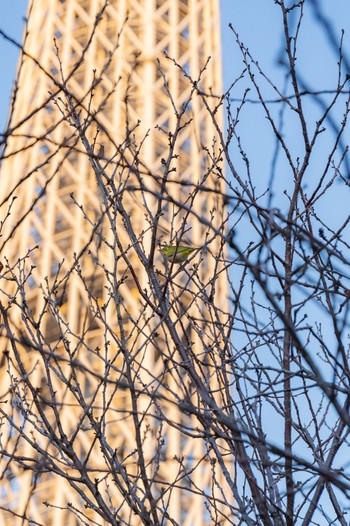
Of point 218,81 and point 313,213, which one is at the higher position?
point 218,81

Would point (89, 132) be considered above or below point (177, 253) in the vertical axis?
above

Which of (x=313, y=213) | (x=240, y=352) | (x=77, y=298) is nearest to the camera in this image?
(x=240, y=352)

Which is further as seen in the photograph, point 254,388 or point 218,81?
point 218,81

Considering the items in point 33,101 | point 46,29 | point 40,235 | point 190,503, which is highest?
point 46,29

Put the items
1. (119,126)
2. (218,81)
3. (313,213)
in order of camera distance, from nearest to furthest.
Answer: (313,213) → (119,126) → (218,81)

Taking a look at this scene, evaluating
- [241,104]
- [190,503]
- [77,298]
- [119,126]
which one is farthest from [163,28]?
[241,104]

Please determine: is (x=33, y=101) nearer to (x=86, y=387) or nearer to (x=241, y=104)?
(x=86, y=387)

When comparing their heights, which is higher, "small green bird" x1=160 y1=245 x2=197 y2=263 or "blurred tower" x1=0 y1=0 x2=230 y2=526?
"blurred tower" x1=0 y1=0 x2=230 y2=526

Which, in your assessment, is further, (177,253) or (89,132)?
(89,132)

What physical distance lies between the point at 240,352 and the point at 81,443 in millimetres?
17932

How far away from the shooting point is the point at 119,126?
2630cm

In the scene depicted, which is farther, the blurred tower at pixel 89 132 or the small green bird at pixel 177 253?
the blurred tower at pixel 89 132

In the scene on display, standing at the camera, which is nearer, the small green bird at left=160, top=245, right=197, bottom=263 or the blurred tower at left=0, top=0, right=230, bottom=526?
the small green bird at left=160, top=245, right=197, bottom=263

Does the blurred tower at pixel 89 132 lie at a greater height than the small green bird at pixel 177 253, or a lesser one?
greater
